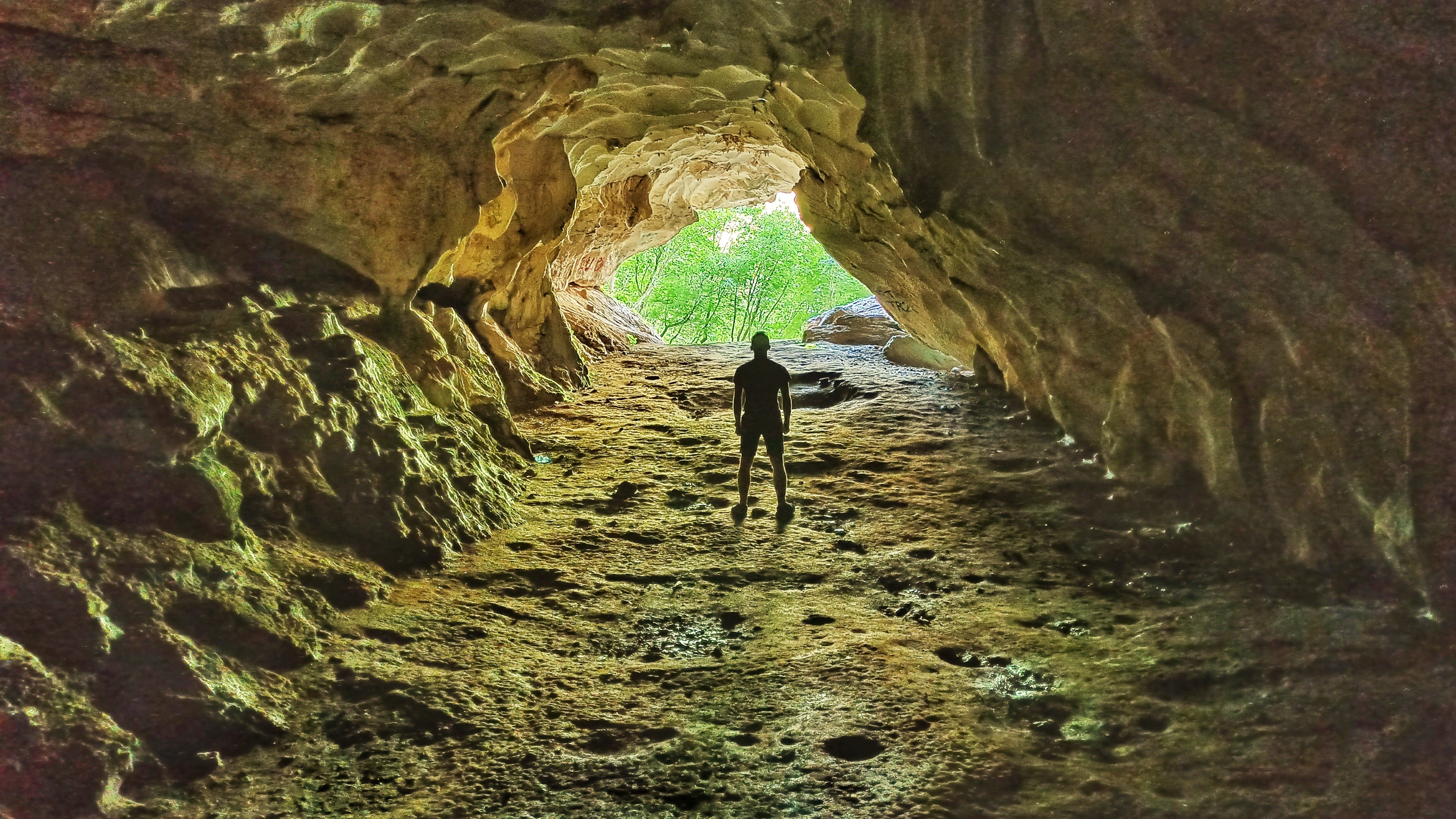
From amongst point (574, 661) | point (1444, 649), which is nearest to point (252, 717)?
point (574, 661)

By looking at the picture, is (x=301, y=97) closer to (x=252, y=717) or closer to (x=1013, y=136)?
(x=252, y=717)

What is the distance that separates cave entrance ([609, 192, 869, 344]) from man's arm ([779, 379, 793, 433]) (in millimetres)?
19457

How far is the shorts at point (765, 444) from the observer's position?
5.62 m

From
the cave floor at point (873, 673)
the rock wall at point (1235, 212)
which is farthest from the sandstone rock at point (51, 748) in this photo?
the rock wall at point (1235, 212)

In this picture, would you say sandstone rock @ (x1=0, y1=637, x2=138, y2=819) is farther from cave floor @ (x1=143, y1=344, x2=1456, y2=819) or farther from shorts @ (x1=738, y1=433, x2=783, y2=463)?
shorts @ (x1=738, y1=433, x2=783, y2=463)

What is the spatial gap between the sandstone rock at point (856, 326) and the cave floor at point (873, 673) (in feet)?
26.0

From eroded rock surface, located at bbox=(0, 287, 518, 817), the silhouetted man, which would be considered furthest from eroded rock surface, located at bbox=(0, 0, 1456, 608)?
the silhouetted man

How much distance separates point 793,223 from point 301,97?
68.3ft

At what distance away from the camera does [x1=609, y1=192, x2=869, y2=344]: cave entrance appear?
82.2ft

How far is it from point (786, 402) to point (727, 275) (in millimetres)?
20219

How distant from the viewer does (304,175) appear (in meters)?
5.33

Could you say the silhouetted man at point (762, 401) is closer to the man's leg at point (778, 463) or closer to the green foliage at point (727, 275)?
the man's leg at point (778, 463)

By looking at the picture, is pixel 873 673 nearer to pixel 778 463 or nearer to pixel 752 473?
pixel 778 463

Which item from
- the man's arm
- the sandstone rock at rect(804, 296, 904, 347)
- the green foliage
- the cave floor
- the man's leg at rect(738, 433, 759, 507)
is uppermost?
the green foliage
